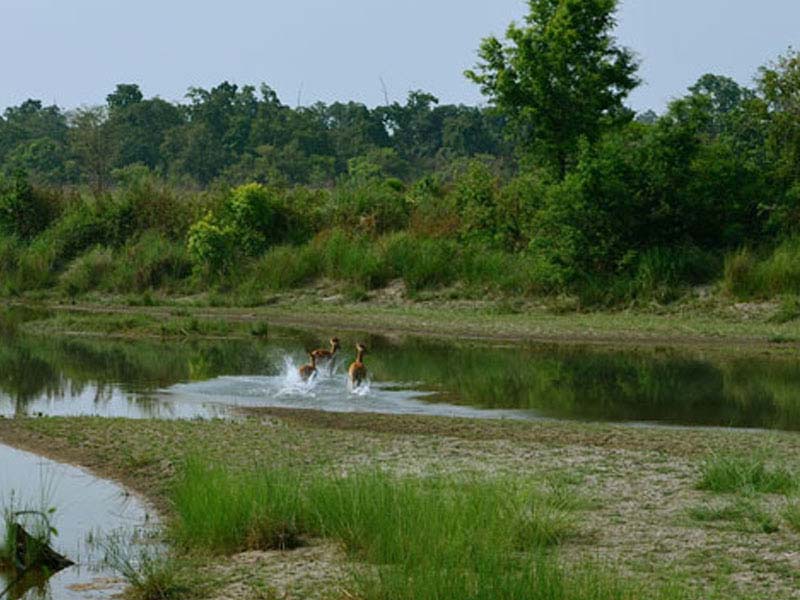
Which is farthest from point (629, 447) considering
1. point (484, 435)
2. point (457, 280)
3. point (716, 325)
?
point (457, 280)

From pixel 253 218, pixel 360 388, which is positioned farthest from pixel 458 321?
pixel 253 218

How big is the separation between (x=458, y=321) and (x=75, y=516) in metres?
18.8

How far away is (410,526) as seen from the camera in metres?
9.88

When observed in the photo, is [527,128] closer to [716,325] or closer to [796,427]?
[716,325]

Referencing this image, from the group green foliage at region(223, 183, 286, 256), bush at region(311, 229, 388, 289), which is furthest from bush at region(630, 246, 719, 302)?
green foliage at region(223, 183, 286, 256)

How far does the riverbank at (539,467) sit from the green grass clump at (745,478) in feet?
0.31

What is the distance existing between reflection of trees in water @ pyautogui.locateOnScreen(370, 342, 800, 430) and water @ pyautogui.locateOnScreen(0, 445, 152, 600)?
22.8ft

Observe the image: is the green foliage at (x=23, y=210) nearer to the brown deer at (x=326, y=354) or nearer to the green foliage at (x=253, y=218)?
the green foliage at (x=253, y=218)

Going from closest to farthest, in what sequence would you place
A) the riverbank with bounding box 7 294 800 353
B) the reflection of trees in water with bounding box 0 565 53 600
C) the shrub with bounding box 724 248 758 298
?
the reflection of trees in water with bounding box 0 565 53 600, the riverbank with bounding box 7 294 800 353, the shrub with bounding box 724 248 758 298

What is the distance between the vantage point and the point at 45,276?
41.7 metres

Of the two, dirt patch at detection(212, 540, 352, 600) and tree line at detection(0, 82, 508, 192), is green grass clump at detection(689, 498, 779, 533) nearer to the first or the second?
dirt patch at detection(212, 540, 352, 600)

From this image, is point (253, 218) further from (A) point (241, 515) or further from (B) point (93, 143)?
(B) point (93, 143)

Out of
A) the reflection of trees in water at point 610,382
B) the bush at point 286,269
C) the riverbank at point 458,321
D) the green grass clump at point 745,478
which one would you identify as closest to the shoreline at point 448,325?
the riverbank at point 458,321

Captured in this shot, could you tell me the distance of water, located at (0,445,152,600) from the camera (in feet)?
35.4
